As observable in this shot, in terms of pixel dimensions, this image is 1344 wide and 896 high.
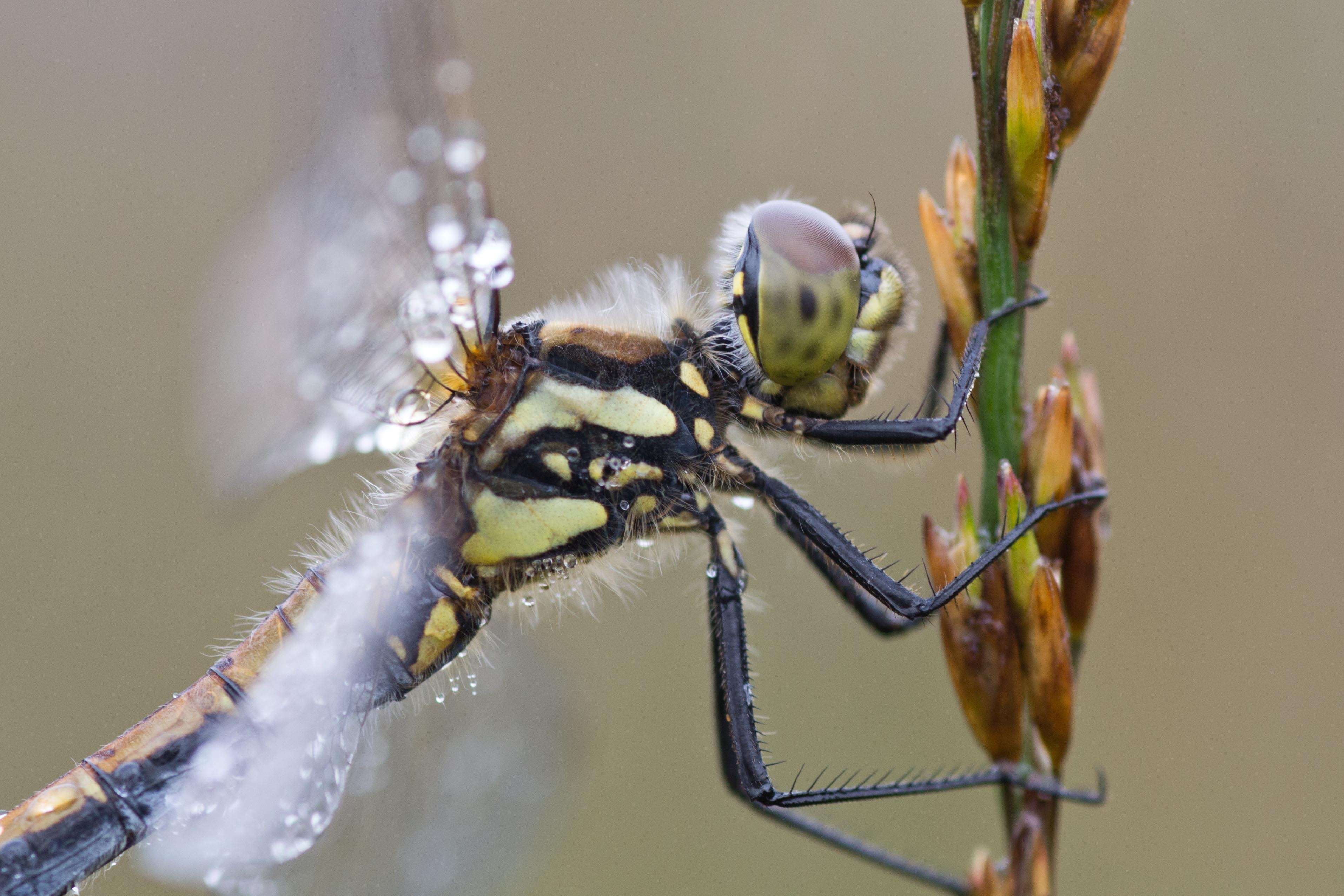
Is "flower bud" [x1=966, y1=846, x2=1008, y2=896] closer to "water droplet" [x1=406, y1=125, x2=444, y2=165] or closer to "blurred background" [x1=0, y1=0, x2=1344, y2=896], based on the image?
"blurred background" [x1=0, y1=0, x2=1344, y2=896]

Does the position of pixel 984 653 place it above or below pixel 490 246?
below

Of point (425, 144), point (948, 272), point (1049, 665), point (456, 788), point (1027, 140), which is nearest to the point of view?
point (1027, 140)

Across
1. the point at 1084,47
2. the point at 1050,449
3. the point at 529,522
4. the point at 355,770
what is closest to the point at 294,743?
the point at 355,770

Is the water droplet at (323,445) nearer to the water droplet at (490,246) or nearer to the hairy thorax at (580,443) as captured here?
the hairy thorax at (580,443)

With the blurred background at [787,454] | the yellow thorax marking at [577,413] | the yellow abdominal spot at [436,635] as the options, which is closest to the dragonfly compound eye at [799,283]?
the yellow thorax marking at [577,413]

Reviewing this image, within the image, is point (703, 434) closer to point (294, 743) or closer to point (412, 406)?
point (412, 406)

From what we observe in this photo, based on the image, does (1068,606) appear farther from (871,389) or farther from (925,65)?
(925,65)
